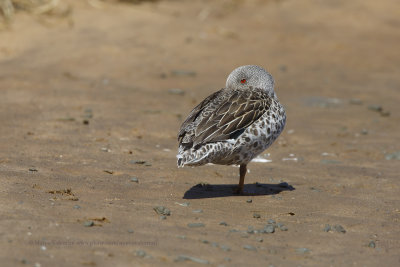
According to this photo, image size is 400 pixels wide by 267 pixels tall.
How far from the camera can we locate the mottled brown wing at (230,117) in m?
7.02

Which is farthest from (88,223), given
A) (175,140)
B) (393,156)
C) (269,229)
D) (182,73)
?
(182,73)

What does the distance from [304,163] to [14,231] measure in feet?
16.0

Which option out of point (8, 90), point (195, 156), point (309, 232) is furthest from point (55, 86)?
point (309, 232)

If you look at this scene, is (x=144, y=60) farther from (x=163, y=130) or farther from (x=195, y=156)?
(x=195, y=156)

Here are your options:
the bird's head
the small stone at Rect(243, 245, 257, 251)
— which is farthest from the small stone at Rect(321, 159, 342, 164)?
the small stone at Rect(243, 245, 257, 251)

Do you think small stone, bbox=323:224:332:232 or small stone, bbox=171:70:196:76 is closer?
small stone, bbox=323:224:332:232

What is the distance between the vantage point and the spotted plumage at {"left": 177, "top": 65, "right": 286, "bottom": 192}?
22.8 feet

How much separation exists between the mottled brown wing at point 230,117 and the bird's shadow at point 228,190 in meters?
0.65

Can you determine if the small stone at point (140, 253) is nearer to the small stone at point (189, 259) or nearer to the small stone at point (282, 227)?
the small stone at point (189, 259)

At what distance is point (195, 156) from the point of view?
6844 millimetres

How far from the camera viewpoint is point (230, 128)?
709 centimetres

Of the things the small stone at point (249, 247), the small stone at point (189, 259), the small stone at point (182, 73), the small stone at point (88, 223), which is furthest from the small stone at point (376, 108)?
the small stone at point (189, 259)

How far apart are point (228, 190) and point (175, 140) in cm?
256

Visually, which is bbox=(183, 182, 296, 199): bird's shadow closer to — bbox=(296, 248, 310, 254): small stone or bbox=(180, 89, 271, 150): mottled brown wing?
bbox=(180, 89, 271, 150): mottled brown wing
